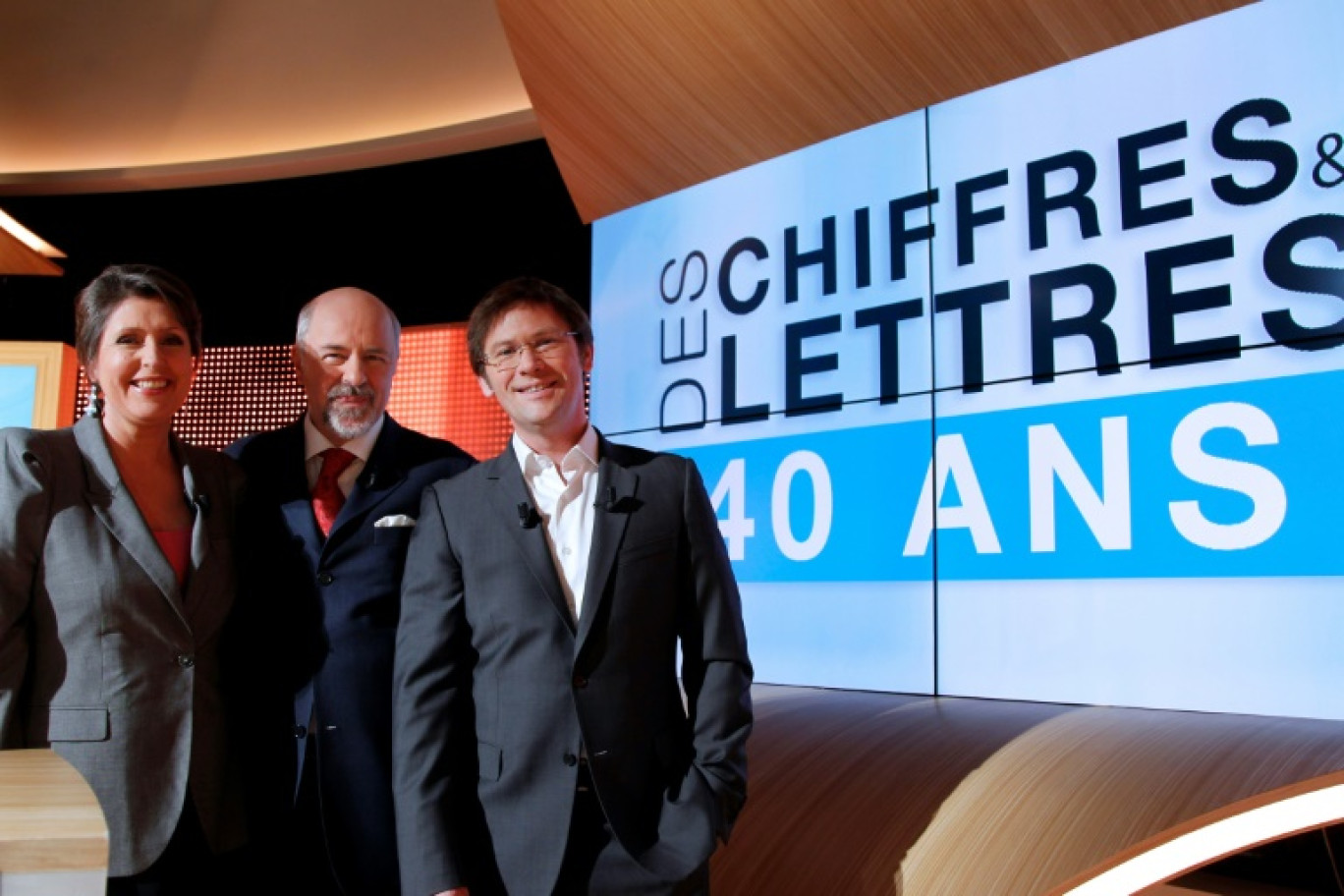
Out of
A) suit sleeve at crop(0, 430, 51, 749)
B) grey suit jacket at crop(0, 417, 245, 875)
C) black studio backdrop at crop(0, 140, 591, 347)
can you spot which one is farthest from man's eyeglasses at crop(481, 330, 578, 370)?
black studio backdrop at crop(0, 140, 591, 347)

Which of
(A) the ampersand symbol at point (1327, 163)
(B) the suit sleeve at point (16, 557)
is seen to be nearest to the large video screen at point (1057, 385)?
(A) the ampersand symbol at point (1327, 163)

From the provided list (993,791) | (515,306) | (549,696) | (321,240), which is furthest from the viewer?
(321,240)

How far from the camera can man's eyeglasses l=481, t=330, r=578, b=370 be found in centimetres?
179

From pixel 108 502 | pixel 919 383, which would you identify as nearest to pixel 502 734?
pixel 108 502

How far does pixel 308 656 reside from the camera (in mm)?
1926

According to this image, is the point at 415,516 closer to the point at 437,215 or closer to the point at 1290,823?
the point at 1290,823

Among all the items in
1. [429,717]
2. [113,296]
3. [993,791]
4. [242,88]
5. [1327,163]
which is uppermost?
[242,88]

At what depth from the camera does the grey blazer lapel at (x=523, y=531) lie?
1.73 meters

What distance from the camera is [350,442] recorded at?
6.78 ft

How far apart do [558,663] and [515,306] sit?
592 mm

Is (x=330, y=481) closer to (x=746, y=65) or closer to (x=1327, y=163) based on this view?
(x=746, y=65)

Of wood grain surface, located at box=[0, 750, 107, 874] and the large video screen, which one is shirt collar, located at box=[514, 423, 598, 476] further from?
the large video screen

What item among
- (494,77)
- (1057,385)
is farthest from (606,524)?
(494,77)

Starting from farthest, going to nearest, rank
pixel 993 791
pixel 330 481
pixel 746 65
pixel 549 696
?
pixel 746 65 < pixel 993 791 < pixel 330 481 < pixel 549 696
